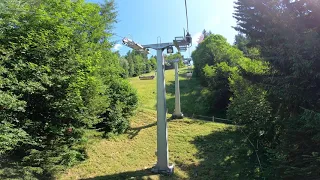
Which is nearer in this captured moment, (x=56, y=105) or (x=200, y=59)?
(x=56, y=105)

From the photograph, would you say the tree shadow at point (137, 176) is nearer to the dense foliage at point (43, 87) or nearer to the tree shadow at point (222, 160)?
the tree shadow at point (222, 160)

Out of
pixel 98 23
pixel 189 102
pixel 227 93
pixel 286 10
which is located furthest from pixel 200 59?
pixel 286 10

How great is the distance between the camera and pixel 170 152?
12094mm

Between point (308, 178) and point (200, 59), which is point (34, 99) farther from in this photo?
point (200, 59)

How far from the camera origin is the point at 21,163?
7.27 metres

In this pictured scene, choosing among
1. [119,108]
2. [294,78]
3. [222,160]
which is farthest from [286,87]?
[119,108]

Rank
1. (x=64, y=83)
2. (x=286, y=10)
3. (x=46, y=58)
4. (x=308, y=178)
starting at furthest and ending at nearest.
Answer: (x=64, y=83) < (x=46, y=58) < (x=286, y=10) < (x=308, y=178)

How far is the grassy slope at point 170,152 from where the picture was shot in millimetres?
9398

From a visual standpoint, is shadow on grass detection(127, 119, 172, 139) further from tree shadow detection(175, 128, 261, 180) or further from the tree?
the tree

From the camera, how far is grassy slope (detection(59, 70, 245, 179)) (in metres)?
9.40

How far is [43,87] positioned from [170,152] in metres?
7.25

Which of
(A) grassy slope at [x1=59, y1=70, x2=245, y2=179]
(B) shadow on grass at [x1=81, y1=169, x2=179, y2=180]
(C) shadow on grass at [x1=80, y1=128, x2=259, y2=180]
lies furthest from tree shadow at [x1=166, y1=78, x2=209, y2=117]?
(B) shadow on grass at [x1=81, y1=169, x2=179, y2=180]

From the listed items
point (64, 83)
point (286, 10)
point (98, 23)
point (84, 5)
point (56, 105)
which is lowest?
point (56, 105)

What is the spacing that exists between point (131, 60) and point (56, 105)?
53300mm
